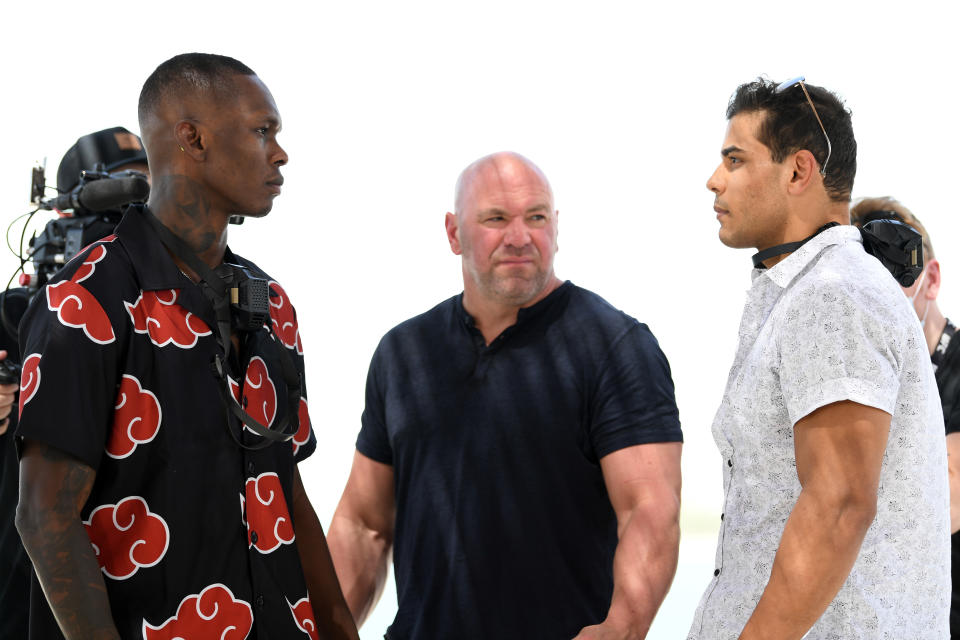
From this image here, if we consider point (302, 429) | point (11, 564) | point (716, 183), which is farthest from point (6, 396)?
point (716, 183)

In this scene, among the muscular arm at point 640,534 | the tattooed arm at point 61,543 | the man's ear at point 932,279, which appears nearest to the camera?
the tattooed arm at point 61,543

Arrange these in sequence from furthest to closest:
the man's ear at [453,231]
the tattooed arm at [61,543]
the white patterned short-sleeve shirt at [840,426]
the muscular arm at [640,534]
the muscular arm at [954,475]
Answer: the man's ear at [453,231]
the muscular arm at [954,475]
the muscular arm at [640,534]
the white patterned short-sleeve shirt at [840,426]
the tattooed arm at [61,543]

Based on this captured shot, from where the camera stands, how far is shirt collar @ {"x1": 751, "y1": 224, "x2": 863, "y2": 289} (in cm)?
150

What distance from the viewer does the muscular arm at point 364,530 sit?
2410 millimetres

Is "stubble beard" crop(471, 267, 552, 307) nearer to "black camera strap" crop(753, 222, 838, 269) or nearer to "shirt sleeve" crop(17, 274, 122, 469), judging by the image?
"black camera strap" crop(753, 222, 838, 269)

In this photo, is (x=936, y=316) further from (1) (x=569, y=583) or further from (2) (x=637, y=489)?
(1) (x=569, y=583)

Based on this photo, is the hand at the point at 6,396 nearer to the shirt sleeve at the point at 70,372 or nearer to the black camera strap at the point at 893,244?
the shirt sleeve at the point at 70,372

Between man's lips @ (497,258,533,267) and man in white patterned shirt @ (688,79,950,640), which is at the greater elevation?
man's lips @ (497,258,533,267)

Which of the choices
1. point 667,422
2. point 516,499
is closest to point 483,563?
point 516,499

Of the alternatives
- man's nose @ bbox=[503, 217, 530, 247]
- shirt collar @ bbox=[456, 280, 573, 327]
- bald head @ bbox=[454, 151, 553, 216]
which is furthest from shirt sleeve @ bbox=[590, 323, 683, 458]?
bald head @ bbox=[454, 151, 553, 216]

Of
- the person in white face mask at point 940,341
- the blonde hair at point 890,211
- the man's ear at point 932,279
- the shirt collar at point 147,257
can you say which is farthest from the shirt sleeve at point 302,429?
the man's ear at point 932,279

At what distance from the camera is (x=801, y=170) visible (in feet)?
5.10

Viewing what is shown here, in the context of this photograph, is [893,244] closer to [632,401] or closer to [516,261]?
[632,401]

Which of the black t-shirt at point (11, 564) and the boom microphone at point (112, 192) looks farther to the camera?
the black t-shirt at point (11, 564)
